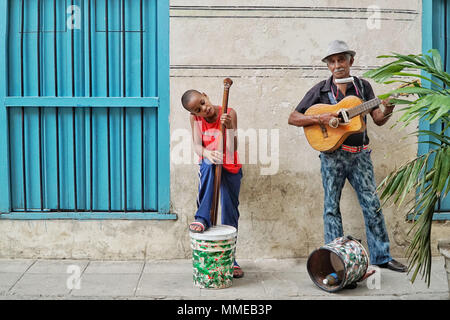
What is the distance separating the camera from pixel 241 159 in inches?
229

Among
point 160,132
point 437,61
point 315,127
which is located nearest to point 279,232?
point 315,127

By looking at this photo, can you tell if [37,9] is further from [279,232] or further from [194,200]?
[279,232]

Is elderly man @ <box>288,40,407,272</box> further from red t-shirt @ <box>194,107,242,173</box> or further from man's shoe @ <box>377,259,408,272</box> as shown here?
red t-shirt @ <box>194,107,242,173</box>

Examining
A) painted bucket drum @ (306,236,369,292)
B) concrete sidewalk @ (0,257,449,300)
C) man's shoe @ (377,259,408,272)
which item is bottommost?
concrete sidewalk @ (0,257,449,300)

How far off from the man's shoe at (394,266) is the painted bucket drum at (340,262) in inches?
25.3

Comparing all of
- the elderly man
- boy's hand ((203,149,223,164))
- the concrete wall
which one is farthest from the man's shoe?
boy's hand ((203,149,223,164))

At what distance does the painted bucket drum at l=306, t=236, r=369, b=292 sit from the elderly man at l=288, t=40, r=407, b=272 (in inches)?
11.5

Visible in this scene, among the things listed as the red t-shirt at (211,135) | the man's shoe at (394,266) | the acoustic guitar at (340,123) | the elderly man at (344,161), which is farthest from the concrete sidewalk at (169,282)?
the acoustic guitar at (340,123)

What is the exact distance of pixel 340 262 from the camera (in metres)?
5.16

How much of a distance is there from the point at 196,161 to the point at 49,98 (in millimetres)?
1644

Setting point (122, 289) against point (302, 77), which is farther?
point (302, 77)

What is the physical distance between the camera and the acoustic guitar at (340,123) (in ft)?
16.6

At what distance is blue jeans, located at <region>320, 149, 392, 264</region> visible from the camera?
5.36 meters

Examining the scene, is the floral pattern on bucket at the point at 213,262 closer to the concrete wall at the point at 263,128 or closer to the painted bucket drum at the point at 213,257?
the painted bucket drum at the point at 213,257
